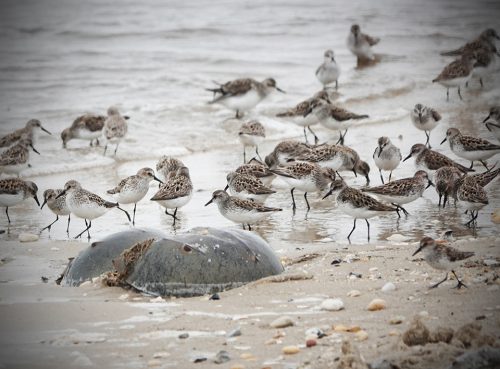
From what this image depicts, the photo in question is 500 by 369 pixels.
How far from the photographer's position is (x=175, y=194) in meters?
10.1

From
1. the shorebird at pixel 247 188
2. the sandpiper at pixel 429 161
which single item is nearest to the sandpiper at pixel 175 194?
the shorebird at pixel 247 188

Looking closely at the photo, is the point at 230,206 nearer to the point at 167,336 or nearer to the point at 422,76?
the point at 167,336

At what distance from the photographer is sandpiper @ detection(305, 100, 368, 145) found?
45.5 ft

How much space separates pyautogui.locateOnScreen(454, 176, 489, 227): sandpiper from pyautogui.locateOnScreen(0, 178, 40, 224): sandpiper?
17.0 feet

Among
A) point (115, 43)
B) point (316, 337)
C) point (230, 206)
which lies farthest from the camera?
→ point (115, 43)

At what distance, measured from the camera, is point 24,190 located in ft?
35.2

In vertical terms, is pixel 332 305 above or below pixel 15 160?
below

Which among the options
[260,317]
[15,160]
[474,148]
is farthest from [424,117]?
[260,317]

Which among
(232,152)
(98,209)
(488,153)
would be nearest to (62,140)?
(232,152)

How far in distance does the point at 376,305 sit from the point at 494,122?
25.8 ft

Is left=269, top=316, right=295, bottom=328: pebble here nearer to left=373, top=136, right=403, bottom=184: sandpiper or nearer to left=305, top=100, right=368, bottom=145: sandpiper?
left=373, top=136, right=403, bottom=184: sandpiper

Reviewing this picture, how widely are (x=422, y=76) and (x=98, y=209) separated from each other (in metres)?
12.1

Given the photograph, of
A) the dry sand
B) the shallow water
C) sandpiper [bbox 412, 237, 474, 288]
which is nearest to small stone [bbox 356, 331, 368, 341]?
the dry sand

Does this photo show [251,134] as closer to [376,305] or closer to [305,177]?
[305,177]
